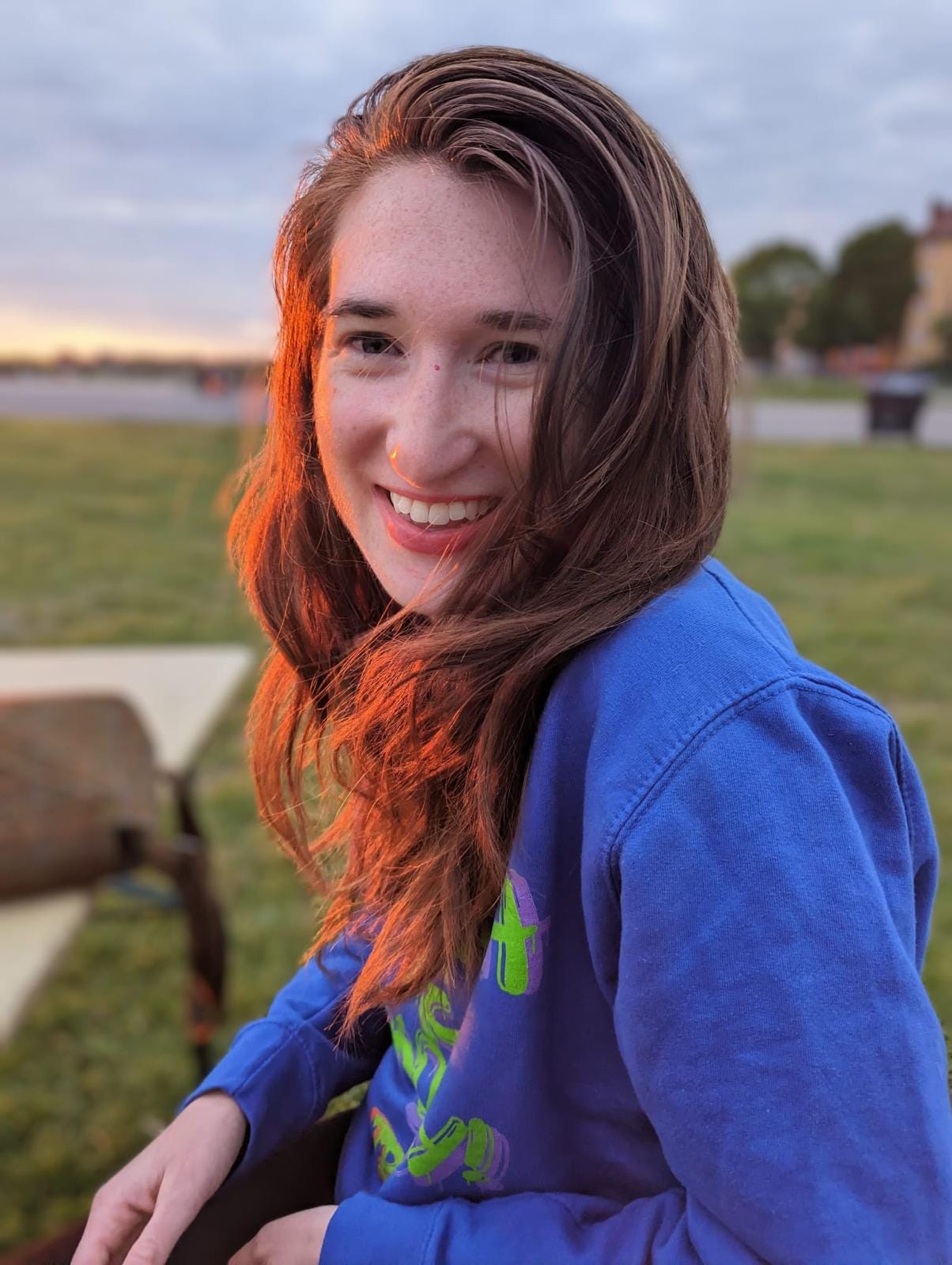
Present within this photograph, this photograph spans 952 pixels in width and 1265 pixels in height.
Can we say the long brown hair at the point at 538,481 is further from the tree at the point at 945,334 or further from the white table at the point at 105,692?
the tree at the point at 945,334

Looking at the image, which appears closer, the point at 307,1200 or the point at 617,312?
the point at 617,312

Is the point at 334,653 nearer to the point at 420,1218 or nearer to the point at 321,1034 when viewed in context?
the point at 321,1034

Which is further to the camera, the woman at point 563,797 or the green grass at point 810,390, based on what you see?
the green grass at point 810,390

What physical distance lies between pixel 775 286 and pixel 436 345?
120 ft

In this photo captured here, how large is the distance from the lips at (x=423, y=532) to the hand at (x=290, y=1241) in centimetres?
55

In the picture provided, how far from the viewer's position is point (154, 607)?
6242 mm

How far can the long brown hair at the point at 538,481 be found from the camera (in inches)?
31.5

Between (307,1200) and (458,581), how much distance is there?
59 cm

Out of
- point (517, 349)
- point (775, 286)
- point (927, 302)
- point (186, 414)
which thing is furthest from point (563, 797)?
point (927, 302)

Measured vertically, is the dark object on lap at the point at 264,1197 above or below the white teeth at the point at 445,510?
below

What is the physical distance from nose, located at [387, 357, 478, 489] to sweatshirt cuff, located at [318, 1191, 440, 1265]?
58 centimetres

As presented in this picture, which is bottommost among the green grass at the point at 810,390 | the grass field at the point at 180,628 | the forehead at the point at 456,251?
the grass field at the point at 180,628

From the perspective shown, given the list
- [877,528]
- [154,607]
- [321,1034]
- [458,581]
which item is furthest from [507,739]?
[877,528]

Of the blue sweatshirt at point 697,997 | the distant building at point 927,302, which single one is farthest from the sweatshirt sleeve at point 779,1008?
the distant building at point 927,302
